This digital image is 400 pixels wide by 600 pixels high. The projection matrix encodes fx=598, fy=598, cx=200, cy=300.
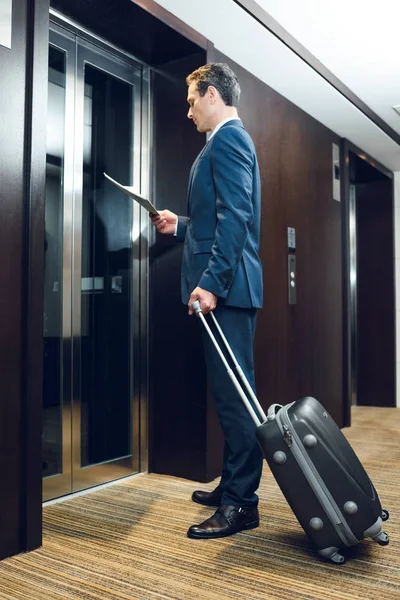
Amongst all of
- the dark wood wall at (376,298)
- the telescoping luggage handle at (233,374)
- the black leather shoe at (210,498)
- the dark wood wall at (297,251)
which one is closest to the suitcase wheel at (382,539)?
the telescoping luggage handle at (233,374)

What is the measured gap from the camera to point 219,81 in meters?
2.24

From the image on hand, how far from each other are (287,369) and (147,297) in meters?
1.11

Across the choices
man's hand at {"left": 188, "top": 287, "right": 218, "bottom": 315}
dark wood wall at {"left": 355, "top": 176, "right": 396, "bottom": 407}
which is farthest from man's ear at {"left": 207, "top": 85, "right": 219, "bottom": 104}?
dark wood wall at {"left": 355, "top": 176, "right": 396, "bottom": 407}

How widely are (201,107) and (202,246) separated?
543mm

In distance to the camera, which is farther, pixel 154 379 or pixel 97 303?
pixel 154 379

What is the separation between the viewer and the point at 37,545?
195cm

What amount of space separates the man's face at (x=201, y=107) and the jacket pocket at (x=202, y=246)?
46 cm

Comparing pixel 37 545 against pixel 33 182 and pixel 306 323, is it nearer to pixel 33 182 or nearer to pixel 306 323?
pixel 33 182

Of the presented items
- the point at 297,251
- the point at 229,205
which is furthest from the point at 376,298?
the point at 229,205

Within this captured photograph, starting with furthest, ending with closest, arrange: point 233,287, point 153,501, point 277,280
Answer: point 277,280, point 153,501, point 233,287

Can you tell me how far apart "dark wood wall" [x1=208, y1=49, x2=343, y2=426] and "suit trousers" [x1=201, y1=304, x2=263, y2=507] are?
1.17 m

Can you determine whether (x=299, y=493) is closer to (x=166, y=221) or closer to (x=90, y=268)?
(x=166, y=221)

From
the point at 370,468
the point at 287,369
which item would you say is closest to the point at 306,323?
the point at 287,369

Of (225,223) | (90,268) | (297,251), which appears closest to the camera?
(225,223)
